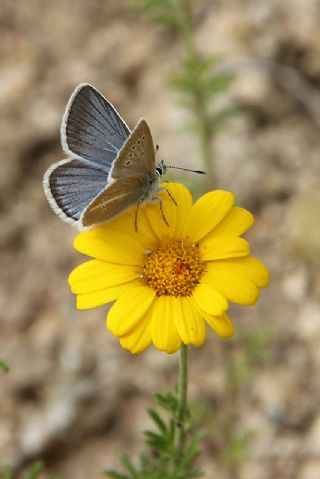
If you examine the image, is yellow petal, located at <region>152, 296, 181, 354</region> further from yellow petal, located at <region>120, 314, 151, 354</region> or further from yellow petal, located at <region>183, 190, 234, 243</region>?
yellow petal, located at <region>183, 190, 234, 243</region>

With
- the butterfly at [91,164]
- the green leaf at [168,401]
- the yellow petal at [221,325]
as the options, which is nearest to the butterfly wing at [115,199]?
the butterfly at [91,164]

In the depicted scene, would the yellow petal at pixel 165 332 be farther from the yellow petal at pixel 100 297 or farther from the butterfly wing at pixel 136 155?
the butterfly wing at pixel 136 155

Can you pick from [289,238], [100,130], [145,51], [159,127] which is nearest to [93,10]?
[145,51]

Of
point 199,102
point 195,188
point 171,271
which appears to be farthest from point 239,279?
point 199,102

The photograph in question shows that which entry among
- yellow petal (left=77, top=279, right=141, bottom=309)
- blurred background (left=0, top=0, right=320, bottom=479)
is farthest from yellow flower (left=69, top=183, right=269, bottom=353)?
blurred background (left=0, top=0, right=320, bottom=479)

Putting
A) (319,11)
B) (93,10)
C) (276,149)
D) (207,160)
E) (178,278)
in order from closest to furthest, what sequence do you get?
(178,278) → (207,160) → (276,149) → (319,11) → (93,10)

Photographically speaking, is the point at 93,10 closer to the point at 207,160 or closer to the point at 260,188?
the point at 260,188

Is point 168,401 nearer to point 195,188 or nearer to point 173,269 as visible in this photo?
point 173,269
